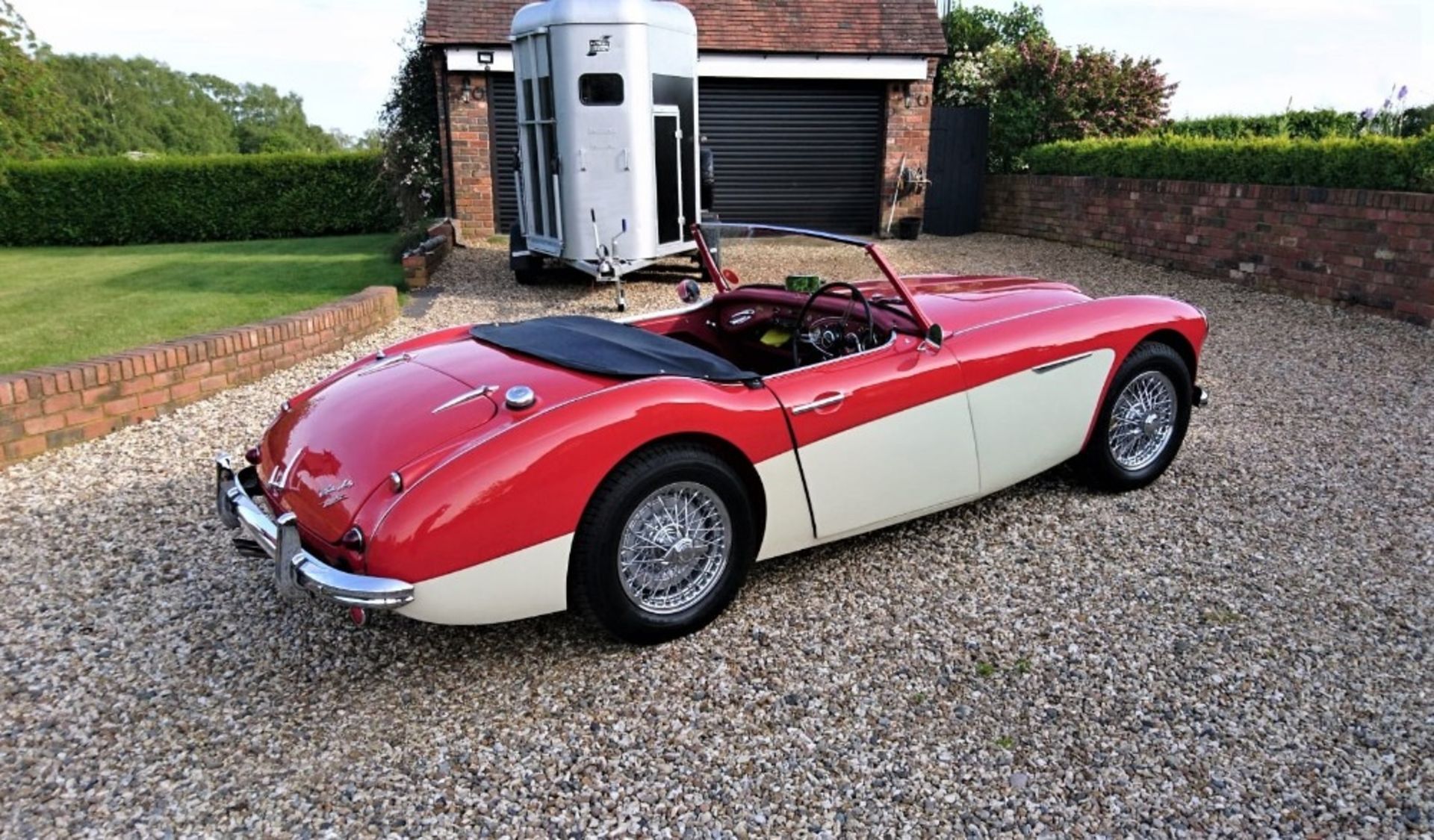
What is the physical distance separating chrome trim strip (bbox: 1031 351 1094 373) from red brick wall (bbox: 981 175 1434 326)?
559cm

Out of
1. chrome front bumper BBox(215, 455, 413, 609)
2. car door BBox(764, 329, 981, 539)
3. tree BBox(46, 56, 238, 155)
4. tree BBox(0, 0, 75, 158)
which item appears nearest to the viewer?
chrome front bumper BBox(215, 455, 413, 609)

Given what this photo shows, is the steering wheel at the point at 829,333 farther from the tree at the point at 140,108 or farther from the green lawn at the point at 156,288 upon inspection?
the tree at the point at 140,108

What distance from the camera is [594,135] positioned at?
8.58 meters

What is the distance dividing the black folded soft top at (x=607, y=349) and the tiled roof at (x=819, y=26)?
35.4 feet

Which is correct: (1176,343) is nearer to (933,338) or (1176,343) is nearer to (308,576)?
(933,338)

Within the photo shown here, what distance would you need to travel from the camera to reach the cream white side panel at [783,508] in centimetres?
299

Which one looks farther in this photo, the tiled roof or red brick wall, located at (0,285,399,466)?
the tiled roof

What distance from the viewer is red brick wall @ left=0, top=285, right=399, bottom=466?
4566mm

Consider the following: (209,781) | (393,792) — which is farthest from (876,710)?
(209,781)

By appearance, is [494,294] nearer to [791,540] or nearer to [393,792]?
[791,540]

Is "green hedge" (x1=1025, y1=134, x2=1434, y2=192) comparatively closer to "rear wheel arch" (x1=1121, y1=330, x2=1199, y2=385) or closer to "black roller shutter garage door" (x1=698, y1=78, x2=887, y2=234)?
"black roller shutter garage door" (x1=698, y1=78, x2=887, y2=234)

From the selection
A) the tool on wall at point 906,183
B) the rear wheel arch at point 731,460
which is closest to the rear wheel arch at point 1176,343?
the rear wheel arch at point 731,460

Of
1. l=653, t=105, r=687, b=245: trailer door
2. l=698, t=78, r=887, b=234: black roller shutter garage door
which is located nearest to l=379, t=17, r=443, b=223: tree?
l=698, t=78, r=887, b=234: black roller shutter garage door

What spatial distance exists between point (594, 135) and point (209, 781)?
7.20 m
